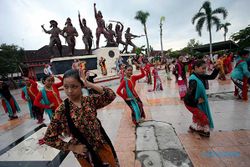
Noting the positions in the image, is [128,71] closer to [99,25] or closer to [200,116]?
[200,116]

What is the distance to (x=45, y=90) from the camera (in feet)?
12.4

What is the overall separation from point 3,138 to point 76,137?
174 inches

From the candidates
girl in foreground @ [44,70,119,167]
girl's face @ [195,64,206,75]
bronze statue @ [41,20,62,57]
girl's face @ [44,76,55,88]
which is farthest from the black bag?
bronze statue @ [41,20,62,57]

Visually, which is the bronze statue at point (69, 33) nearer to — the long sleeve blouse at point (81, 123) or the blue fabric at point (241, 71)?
the blue fabric at point (241, 71)

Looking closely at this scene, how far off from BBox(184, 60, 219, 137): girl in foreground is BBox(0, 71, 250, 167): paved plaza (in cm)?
23

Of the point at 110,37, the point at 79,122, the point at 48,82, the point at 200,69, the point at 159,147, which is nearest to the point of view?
the point at 79,122

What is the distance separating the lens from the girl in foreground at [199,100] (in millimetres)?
3012

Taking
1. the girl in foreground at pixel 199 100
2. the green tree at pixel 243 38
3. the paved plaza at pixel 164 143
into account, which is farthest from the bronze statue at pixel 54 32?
the green tree at pixel 243 38

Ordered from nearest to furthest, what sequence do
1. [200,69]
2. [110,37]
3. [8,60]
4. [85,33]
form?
1. [200,69]
2. [85,33]
3. [110,37]
4. [8,60]

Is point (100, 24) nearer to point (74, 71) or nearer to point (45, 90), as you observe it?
point (45, 90)

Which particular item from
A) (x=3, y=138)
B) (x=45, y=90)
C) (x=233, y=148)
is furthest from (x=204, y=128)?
(x=3, y=138)

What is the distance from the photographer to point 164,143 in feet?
10.2

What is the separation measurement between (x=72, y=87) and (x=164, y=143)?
2.27 metres

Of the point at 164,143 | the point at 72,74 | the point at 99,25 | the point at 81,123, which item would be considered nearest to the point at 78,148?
the point at 81,123
